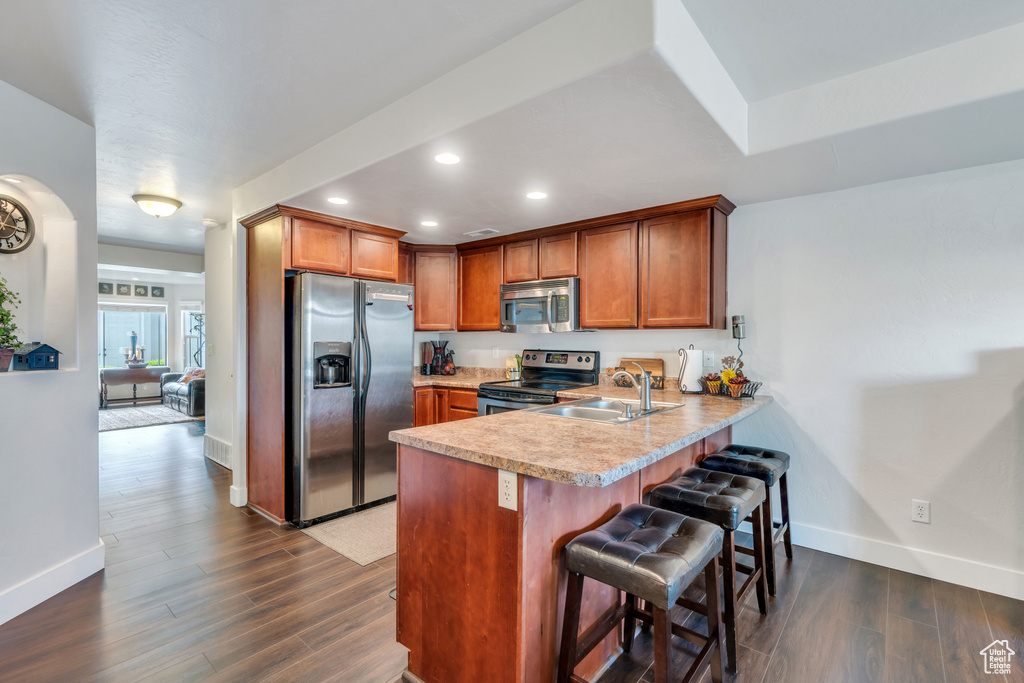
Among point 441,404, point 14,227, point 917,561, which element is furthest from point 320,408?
point 917,561

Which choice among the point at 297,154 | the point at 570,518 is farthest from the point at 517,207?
the point at 570,518

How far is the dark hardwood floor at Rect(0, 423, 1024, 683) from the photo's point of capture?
1821mm

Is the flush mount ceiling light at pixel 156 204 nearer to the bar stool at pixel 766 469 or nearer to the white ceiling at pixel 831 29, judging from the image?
the white ceiling at pixel 831 29

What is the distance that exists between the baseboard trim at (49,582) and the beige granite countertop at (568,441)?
2034 millimetres

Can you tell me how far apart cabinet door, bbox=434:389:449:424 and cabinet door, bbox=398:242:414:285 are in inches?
42.7

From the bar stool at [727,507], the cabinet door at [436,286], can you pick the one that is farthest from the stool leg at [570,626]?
the cabinet door at [436,286]

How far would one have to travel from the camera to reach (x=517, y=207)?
3234 millimetres

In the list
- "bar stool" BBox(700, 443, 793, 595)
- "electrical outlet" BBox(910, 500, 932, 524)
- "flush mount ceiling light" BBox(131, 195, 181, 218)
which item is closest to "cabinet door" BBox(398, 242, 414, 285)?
"flush mount ceiling light" BBox(131, 195, 181, 218)

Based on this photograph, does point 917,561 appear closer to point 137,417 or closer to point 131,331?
point 137,417

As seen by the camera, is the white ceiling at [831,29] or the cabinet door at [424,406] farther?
the cabinet door at [424,406]

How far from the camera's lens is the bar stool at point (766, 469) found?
2314 mm

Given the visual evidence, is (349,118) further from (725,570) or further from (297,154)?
(725,570)

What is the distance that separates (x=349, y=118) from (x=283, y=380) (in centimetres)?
184

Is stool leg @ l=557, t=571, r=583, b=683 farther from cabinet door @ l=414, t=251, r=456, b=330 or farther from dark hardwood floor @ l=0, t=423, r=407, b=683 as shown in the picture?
cabinet door @ l=414, t=251, r=456, b=330
